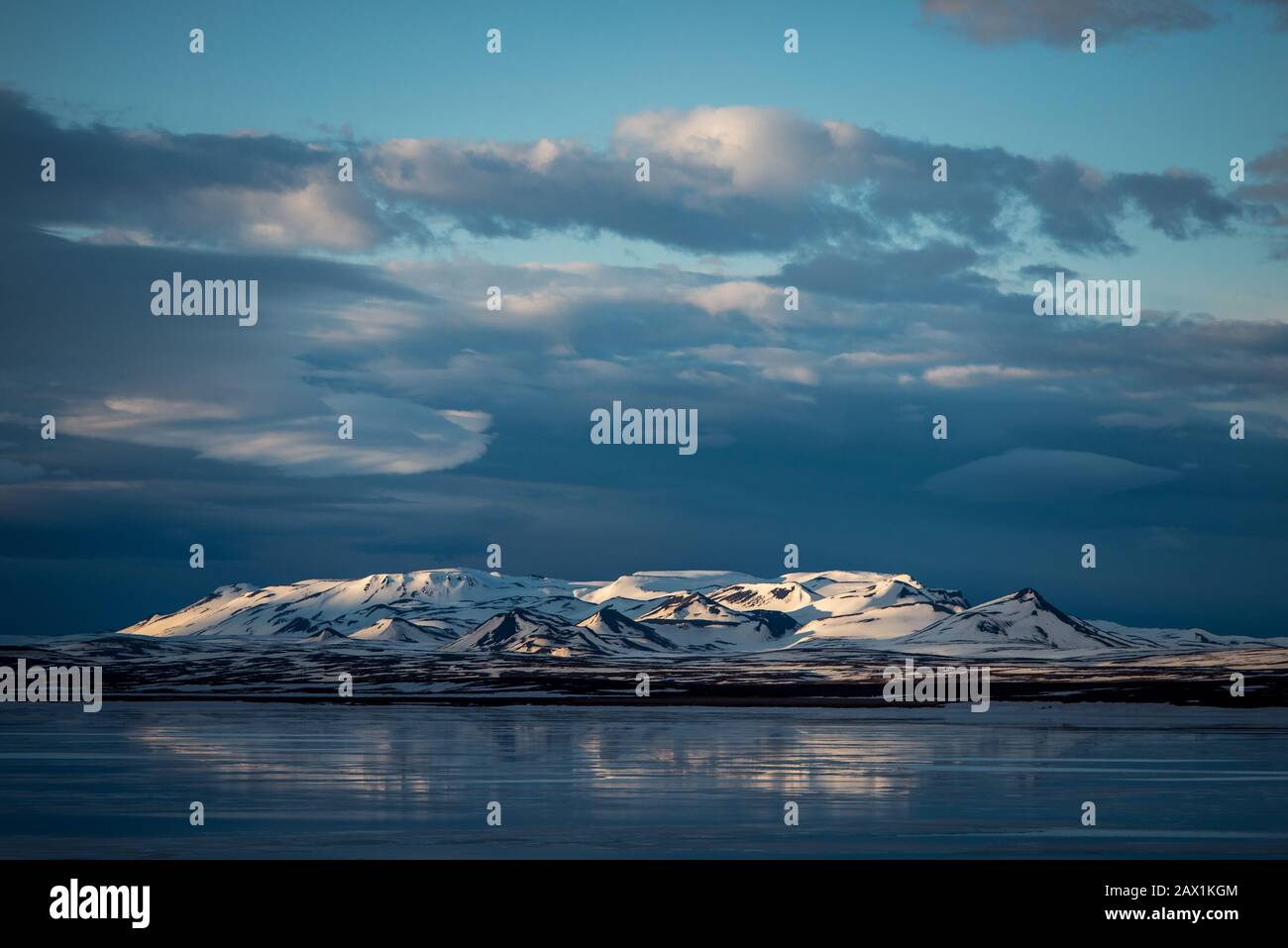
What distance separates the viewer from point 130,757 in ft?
162

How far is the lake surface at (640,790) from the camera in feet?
94.7

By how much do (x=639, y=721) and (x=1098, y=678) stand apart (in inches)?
3493

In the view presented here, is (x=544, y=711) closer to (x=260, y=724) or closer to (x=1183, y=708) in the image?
(x=260, y=724)

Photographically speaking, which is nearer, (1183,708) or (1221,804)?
(1221,804)

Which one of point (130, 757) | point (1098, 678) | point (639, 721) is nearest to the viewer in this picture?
point (130, 757)

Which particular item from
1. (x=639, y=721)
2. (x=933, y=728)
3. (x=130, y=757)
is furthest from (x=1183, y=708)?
(x=130, y=757)

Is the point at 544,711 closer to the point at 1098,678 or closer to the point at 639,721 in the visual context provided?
the point at 639,721

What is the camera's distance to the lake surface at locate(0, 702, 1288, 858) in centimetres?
2886

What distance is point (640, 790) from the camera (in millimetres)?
37969
